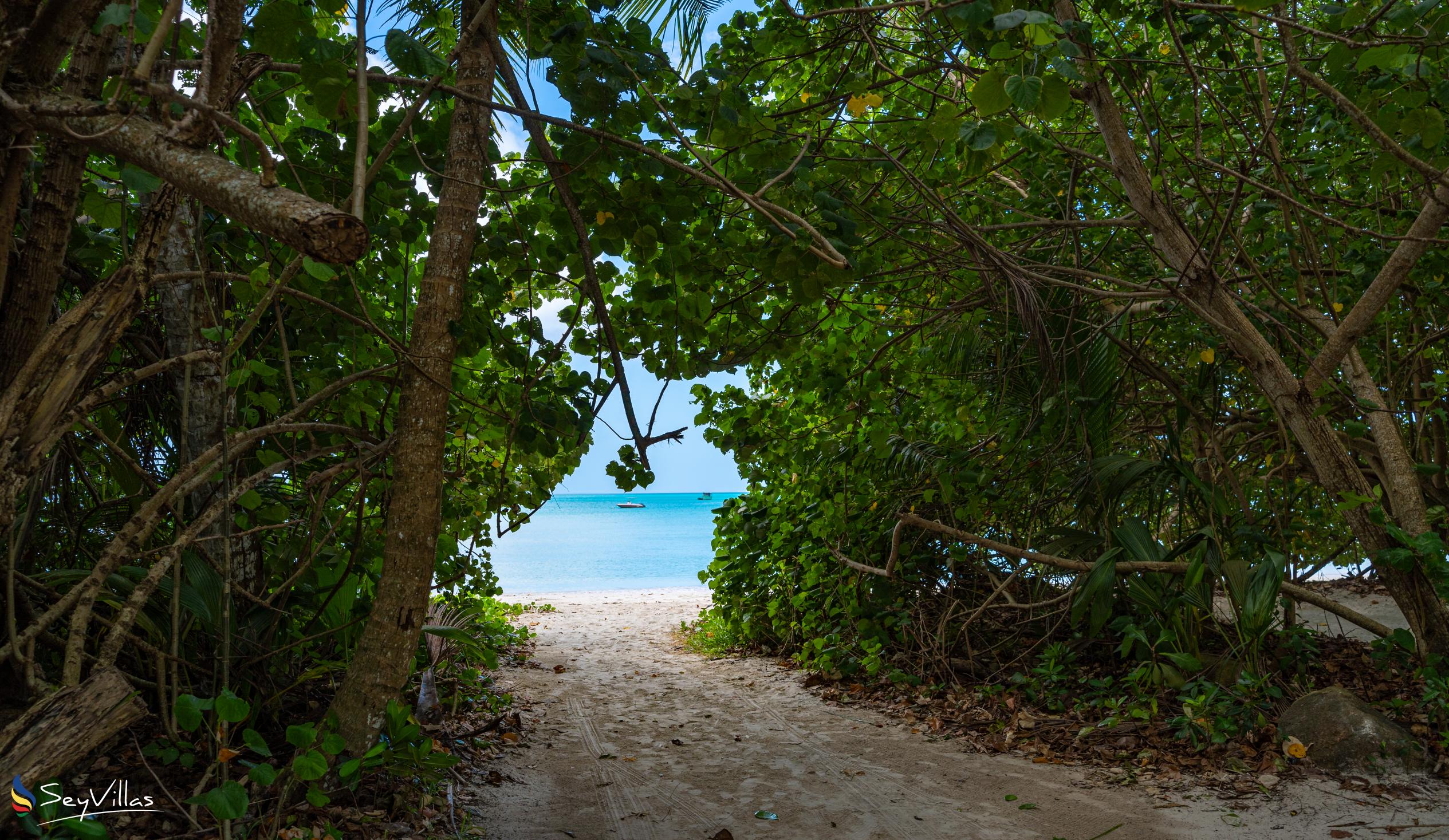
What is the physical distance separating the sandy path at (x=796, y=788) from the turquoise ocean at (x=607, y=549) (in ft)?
35.2

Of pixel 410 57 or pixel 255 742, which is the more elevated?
pixel 410 57

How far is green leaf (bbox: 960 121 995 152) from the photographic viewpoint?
2.03 meters

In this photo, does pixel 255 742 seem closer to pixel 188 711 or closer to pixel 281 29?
pixel 188 711

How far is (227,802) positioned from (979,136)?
2.52 m

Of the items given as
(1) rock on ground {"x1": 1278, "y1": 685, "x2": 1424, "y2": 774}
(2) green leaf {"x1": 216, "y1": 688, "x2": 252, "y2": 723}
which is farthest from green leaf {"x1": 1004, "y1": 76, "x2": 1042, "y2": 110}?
(1) rock on ground {"x1": 1278, "y1": 685, "x2": 1424, "y2": 774}

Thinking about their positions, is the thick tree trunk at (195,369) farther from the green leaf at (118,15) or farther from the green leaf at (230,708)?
the green leaf at (118,15)

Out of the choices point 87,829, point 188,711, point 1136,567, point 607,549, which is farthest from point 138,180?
point 607,549

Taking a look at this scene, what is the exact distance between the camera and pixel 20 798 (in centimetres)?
183

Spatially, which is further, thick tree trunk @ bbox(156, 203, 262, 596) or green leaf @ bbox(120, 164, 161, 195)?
thick tree trunk @ bbox(156, 203, 262, 596)

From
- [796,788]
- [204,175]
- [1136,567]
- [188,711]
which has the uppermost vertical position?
[204,175]

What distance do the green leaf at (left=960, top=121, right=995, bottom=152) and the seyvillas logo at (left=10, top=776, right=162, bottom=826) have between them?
2.62m

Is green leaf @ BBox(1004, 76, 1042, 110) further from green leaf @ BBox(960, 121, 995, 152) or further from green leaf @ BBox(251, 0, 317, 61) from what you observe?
green leaf @ BBox(251, 0, 317, 61)

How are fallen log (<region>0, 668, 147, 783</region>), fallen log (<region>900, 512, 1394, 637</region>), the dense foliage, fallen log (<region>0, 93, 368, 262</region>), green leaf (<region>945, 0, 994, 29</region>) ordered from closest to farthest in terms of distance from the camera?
fallen log (<region>0, 93, 368, 262</region>) → fallen log (<region>0, 668, 147, 783</region>) → the dense foliage → green leaf (<region>945, 0, 994, 29</region>) → fallen log (<region>900, 512, 1394, 637</region>)

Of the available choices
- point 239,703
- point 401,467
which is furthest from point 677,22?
point 239,703
